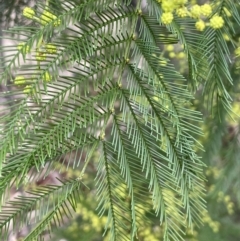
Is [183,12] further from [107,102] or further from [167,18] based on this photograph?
[107,102]

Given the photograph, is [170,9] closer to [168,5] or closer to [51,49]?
[168,5]

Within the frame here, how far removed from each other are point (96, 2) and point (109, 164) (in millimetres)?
234

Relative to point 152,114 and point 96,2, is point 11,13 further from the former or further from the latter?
point 152,114

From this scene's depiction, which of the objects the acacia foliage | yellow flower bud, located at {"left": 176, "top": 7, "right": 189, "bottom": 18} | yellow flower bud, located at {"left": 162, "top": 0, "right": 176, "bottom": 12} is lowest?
the acacia foliage

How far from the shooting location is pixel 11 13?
76cm

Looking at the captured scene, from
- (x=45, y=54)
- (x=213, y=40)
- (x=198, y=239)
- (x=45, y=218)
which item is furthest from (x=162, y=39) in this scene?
(x=198, y=239)

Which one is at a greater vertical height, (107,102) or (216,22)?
(216,22)

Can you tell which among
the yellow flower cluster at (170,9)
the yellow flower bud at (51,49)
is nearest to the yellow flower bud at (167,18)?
the yellow flower cluster at (170,9)

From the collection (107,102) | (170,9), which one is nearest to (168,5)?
(170,9)

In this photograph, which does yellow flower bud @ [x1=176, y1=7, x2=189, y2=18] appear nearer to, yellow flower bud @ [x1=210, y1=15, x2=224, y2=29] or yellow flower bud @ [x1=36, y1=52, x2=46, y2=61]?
yellow flower bud @ [x1=210, y1=15, x2=224, y2=29]

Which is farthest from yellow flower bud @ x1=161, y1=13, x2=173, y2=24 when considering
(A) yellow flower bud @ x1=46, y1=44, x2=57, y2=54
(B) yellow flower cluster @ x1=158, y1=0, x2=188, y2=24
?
(A) yellow flower bud @ x1=46, y1=44, x2=57, y2=54

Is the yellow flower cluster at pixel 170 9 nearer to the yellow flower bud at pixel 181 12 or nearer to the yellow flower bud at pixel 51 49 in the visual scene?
the yellow flower bud at pixel 181 12

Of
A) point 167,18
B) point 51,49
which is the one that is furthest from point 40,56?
point 167,18

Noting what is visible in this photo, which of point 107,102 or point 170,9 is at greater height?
point 170,9
